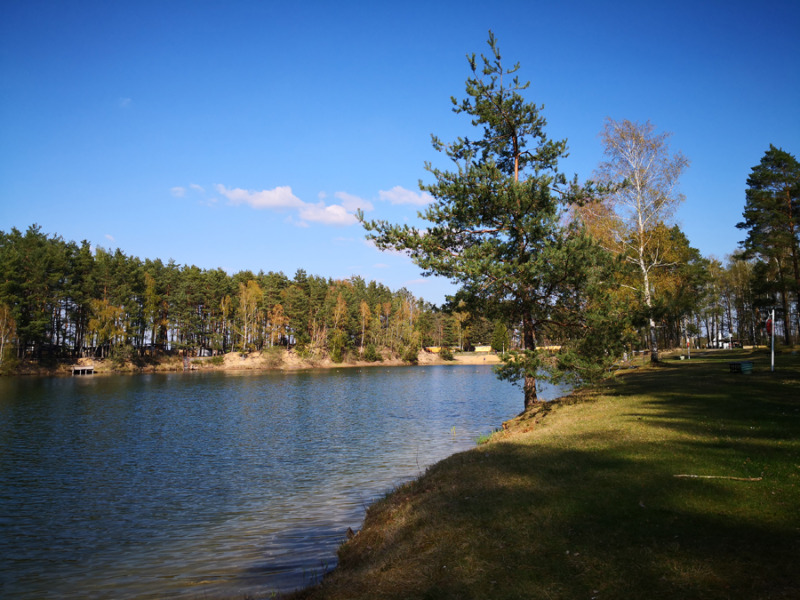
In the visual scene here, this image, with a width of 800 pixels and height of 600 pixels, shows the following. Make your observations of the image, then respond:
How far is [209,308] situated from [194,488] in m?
93.0

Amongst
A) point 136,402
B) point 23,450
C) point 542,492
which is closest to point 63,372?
point 136,402

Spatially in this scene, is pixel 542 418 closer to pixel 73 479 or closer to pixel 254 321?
pixel 73 479

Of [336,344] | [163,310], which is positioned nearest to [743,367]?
[336,344]

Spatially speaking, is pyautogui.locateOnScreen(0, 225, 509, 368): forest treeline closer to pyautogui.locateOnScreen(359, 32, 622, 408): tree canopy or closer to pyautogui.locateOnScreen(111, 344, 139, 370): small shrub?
pyautogui.locateOnScreen(111, 344, 139, 370): small shrub

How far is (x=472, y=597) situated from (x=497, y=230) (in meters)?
16.0

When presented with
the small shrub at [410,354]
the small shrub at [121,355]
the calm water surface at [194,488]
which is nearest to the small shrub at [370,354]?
the small shrub at [410,354]

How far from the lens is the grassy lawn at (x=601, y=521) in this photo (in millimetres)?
5871

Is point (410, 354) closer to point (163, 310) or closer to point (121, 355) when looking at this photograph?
point (163, 310)

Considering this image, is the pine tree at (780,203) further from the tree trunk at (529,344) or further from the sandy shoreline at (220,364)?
the sandy shoreline at (220,364)

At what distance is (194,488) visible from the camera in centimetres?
1595

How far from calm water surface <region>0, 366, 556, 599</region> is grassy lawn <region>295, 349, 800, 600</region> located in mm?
2446

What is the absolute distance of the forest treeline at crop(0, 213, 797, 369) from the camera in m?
69.4

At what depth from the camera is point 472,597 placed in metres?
5.94

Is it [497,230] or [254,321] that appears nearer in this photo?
[497,230]
